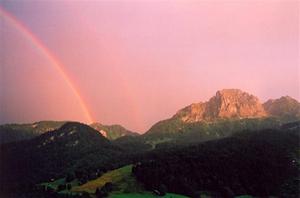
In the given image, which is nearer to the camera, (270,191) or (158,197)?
(158,197)

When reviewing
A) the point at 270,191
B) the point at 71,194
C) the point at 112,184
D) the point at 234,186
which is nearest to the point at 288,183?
the point at 270,191

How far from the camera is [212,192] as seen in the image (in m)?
193

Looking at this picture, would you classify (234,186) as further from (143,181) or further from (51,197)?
(51,197)

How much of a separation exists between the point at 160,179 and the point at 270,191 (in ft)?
157

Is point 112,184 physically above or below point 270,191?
above

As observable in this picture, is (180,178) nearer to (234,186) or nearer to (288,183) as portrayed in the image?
(234,186)

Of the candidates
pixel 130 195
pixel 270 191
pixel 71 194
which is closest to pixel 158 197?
pixel 130 195

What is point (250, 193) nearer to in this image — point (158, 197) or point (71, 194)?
point (158, 197)

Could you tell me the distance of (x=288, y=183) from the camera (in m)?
200

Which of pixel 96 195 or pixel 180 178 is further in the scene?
pixel 180 178

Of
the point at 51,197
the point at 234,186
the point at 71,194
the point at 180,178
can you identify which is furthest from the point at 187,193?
the point at 51,197

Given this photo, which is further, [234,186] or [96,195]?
[234,186]

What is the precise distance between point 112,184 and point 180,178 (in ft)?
98.5

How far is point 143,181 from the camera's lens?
194375mm
